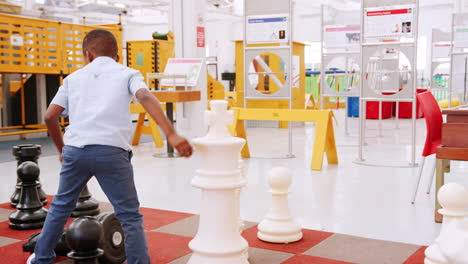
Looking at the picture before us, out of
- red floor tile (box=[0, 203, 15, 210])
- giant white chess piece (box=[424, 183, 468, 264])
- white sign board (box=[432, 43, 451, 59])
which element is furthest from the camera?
white sign board (box=[432, 43, 451, 59])

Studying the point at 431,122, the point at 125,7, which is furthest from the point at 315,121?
the point at 125,7

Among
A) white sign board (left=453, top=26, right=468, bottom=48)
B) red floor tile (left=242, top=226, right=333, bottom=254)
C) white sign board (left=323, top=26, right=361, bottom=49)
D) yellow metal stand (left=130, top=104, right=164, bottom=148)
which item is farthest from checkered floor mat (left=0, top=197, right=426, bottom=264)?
white sign board (left=453, top=26, right=468, bottom=48)

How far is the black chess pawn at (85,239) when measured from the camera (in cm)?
219

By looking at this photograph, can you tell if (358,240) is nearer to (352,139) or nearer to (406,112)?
(352,139)

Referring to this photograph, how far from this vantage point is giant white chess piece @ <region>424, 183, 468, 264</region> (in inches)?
76.2

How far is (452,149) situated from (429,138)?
50 centimetres

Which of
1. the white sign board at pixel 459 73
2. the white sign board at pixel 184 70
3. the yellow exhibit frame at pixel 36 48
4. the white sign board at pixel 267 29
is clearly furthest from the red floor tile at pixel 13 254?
the white sign board at pixel 459 73

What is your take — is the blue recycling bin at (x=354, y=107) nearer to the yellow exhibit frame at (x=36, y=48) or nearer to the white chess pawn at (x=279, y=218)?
the yellow exhibit frame at (x=36, y=48)

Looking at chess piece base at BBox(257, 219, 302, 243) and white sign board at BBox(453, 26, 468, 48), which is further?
white sign board at BBox(453, 26, 468, 48)

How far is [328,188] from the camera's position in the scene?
4324 millimetres

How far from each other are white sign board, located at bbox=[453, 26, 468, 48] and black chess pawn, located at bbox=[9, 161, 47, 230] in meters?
7.37

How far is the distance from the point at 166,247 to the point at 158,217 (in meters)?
0.66

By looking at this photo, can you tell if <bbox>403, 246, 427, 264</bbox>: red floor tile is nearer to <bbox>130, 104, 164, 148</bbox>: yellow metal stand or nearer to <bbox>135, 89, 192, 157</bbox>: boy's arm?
<bbox>135, 89, 192, 157</bbox>: boy's arm

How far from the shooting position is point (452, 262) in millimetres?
1964
